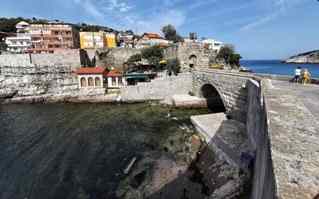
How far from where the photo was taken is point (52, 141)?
1271cm

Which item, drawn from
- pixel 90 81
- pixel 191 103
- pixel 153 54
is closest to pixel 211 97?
pixel 191 103

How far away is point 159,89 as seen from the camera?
24.4 meters

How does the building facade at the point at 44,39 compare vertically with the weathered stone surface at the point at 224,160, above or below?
above

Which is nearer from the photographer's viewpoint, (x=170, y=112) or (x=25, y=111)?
(x=170, y=112)

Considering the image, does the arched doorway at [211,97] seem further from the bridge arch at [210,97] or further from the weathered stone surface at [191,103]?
the weathered stone surface at [191,103]

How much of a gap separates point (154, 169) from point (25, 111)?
2026cm

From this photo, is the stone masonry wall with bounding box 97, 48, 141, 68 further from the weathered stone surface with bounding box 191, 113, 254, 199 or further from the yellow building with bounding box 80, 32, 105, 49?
the weathered stone surface with bounding box 191, 113, 254, 199

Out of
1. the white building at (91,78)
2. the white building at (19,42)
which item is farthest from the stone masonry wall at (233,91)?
the white building at (19,42)

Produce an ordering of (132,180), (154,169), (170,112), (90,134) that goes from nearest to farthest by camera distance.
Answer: (132,180) < (154,169) < (90,134) < (170,112)

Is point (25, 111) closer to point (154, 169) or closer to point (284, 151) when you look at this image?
point (154, 169)

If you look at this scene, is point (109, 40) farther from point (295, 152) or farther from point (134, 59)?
point (295, 152)

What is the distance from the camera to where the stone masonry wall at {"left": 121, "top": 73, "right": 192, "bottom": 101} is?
948 inches

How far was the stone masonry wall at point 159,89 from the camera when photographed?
24078mm

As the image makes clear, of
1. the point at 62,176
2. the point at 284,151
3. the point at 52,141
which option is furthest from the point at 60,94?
the point at 284,151
